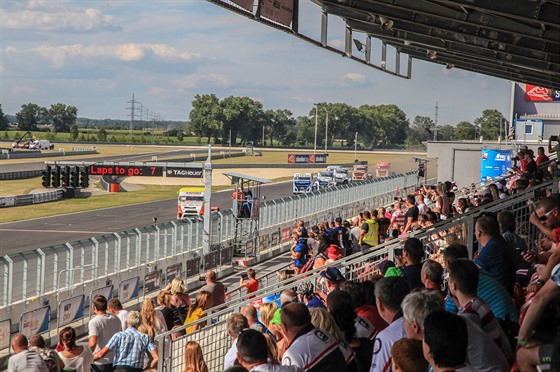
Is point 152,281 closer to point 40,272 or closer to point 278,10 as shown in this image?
point 40,272

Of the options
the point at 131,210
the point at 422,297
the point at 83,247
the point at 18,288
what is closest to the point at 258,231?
the point at 83,247

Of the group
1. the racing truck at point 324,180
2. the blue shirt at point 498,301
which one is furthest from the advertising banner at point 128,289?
the racing truck at point 324,180

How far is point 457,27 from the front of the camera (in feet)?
48.6

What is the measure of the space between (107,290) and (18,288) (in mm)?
2697

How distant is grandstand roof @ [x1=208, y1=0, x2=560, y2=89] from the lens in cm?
1158

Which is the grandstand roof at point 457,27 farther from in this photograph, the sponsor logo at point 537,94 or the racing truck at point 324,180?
the racing truck at point 324,180

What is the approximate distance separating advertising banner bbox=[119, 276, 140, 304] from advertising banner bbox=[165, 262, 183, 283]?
254cm

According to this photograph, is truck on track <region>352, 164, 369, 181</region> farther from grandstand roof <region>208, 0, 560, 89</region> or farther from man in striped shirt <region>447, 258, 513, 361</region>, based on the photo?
man in striped shirt <region>447, 258, 513, 361</region>

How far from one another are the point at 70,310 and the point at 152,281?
449 centimetres

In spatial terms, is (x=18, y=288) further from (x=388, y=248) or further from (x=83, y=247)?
(x=388, y=248)

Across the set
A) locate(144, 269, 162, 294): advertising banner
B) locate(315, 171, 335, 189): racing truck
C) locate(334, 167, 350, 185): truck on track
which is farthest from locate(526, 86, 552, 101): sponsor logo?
locate(144, 269, 162, 294): advertising banner

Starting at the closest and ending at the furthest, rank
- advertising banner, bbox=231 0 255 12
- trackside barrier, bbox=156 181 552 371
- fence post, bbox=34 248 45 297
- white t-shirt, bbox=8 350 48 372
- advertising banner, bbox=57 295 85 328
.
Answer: white t-shirt, bbox=8 350 48 372
trackside barrier, bbox=156 181 552 371
advertising banner, bbox=231 0 255 12
advertising banner, bbox=57 295 85 328
fence post, bbox=34 248 45 297

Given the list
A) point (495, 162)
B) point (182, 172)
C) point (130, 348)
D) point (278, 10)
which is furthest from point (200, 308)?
point (182, 172)

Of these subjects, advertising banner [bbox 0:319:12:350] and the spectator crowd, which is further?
advertising banner [bbox 0:319:12:350]
